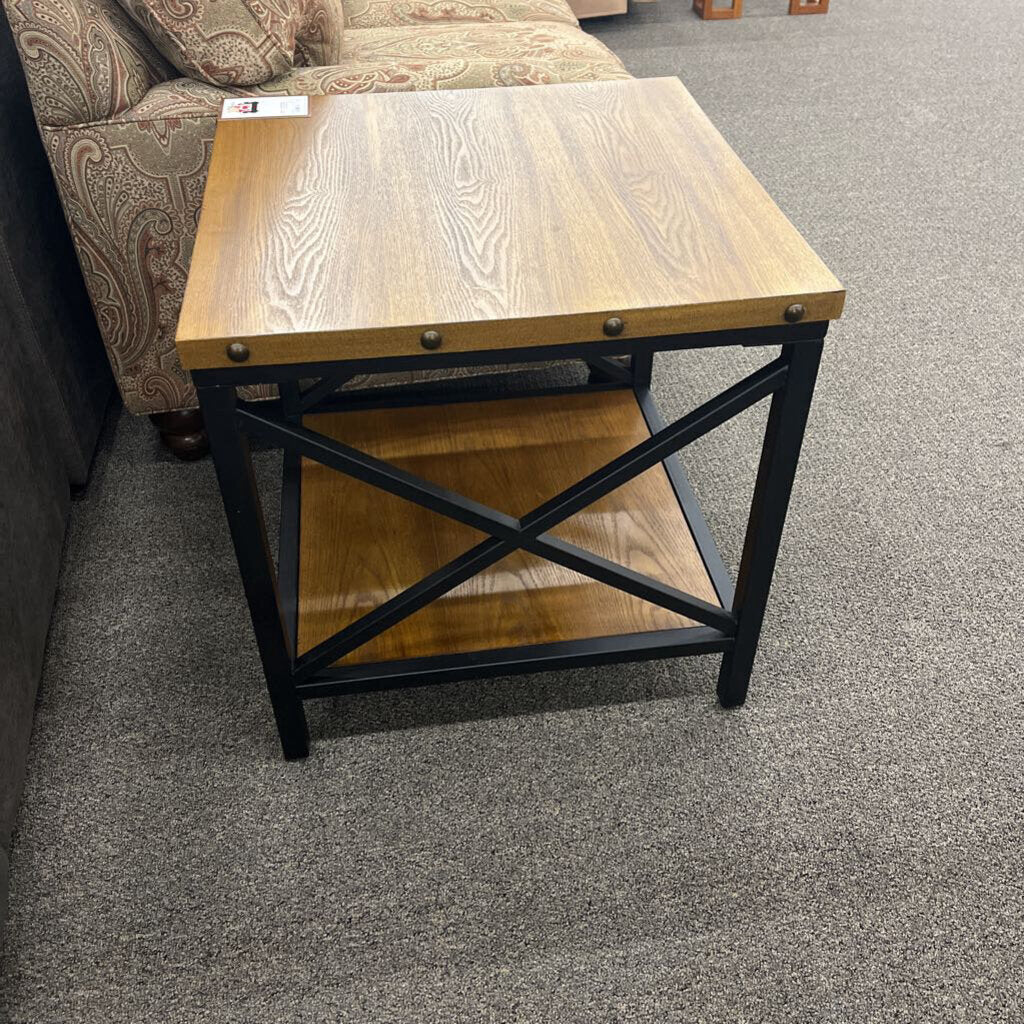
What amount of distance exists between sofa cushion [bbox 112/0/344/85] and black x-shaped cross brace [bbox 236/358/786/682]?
70cm

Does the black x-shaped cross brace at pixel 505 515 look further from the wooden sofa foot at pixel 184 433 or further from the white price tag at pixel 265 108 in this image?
the wooden sofa foot at pixel 184 433

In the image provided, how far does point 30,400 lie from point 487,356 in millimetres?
810

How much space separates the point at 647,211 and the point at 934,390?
0.99 meters

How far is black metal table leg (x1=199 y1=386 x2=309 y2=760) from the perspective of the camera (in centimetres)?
94

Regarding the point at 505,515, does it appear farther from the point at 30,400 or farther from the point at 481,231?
the point at 30,400

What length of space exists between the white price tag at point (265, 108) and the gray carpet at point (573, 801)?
1.90ft

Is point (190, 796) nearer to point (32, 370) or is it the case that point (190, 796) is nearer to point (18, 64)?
point (32, 370)

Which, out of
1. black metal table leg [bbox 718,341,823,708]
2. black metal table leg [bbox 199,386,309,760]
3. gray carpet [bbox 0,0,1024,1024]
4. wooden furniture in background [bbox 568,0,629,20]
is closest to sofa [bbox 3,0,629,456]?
gray carpet [bbox 0,0,1024,1024]

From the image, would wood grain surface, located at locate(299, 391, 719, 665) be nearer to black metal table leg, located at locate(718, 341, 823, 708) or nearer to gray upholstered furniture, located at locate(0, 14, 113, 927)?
black metal table leg, located at locate(718, 341, 823, 708)

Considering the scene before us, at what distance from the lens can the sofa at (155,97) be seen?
1.34 m

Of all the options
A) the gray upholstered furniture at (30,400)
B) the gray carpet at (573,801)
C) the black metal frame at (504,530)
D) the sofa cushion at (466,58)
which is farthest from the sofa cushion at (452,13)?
the black metal frame at (504,530)

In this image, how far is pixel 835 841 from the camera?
3.73 ft

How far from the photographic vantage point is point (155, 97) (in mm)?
1397

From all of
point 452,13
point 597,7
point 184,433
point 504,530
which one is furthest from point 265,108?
point 597,7
